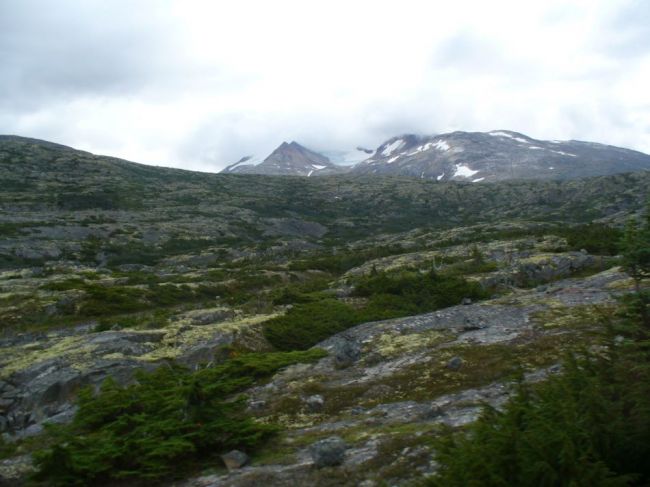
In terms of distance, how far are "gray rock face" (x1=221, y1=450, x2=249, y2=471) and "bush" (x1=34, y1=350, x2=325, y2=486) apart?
440 millimetres

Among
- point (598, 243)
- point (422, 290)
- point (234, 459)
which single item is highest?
point (598, 243)

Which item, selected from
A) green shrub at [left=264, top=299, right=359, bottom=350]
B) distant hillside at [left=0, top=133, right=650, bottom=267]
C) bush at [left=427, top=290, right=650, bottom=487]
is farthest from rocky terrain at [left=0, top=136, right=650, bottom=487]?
distant hillside at [left=0, top=133, right=650, bottom=267]

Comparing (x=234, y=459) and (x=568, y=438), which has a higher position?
(x=568, y=438)

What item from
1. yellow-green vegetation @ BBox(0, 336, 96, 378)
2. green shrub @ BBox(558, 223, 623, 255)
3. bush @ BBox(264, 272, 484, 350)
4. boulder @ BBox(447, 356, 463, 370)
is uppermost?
green shrub @ BBox(558, 223, 623, 255)

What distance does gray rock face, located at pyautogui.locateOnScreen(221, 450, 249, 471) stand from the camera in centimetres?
1194

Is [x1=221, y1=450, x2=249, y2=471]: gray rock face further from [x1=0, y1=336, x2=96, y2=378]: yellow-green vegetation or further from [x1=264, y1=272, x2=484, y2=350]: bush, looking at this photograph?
[x1=0, y1=336, x2=96, y2=378]: yellow-green vegetation

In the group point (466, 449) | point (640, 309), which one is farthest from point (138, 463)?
point (640, 309)

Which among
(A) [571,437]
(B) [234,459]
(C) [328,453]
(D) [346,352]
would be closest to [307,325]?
(D) [346,352]

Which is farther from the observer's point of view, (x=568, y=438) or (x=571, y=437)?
(x=571, y=437)

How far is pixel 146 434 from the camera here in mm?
12039

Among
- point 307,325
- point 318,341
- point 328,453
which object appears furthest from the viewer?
point 307,325

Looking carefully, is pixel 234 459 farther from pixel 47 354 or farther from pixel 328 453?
pixel 47 354

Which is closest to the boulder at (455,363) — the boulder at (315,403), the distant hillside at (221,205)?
the boulder at (315,403)

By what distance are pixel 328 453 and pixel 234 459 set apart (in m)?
2.43
